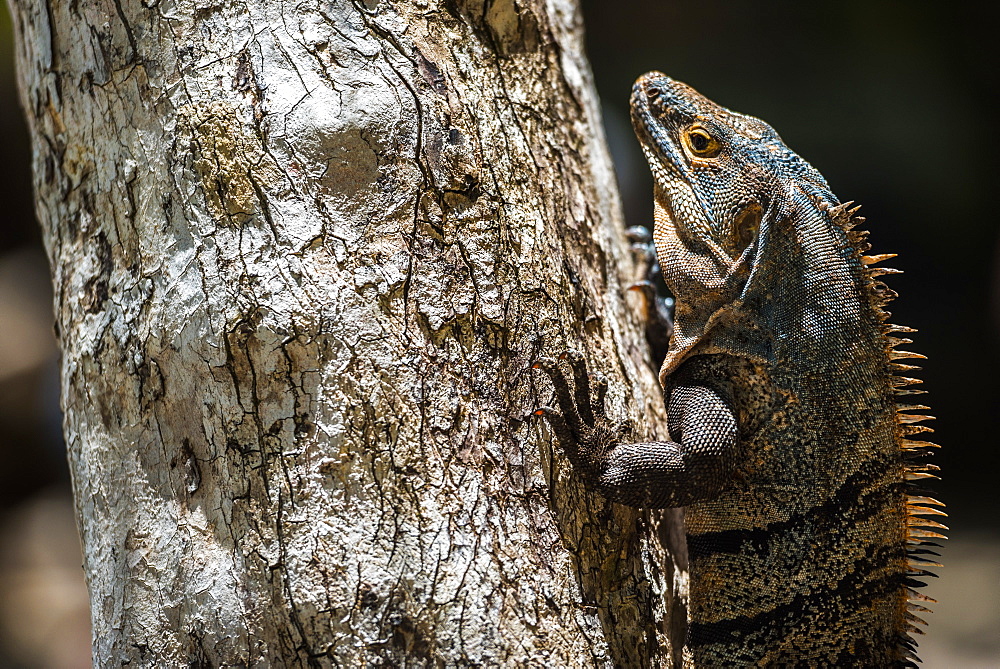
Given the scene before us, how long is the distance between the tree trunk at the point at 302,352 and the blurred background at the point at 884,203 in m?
5.92

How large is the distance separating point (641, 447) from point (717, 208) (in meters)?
1.06

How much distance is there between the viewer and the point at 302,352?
2.02 meters

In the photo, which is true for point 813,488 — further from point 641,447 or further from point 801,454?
point 641,447

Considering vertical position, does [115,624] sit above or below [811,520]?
above

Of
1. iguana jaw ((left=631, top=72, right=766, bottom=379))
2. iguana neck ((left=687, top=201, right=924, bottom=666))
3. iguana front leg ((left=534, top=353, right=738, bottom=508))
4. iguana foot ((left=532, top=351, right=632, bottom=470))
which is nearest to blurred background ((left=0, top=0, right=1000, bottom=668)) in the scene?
iguana jaw ((left=631, top=72, right=766, bottom=379))

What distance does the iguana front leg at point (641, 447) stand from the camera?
2.36 m

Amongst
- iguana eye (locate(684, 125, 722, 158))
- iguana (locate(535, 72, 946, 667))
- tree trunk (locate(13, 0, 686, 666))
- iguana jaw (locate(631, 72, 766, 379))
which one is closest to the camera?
tree trunk (locate(13, 0, 686, 666))

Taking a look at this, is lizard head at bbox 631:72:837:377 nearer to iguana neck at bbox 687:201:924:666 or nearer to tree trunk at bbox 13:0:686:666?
iguana neck at bbox 687:201:924:666

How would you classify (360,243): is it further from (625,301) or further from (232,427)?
(625,301)

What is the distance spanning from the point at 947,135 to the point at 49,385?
10.8 metres

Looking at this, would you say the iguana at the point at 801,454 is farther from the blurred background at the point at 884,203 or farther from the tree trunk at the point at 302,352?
the blurred background at the point at 884,203

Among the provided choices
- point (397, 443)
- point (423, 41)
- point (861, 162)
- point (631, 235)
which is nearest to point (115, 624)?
point (397, 443)

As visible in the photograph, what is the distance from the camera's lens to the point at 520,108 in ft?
8.32

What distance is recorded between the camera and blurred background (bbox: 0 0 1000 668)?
795cm
